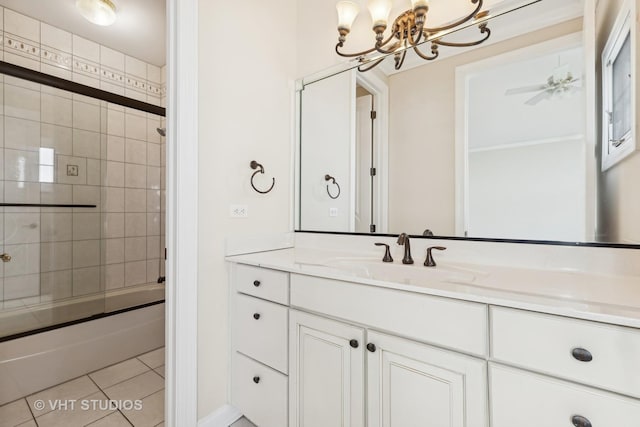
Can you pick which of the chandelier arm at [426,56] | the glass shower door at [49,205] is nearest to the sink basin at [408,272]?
the chandelier arm at [426,56]

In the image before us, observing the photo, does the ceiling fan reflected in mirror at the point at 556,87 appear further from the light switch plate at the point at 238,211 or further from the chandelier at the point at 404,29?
the light switch plate at the point at 238,211

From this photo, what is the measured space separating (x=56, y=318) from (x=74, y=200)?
97 cm

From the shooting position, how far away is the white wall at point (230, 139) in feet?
4.42

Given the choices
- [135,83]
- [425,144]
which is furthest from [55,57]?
[425,144]

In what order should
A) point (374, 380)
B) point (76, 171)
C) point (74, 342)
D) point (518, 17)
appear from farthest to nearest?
point (76, 171)
point (74, 342)
point (518, 17)
point (374, 380)

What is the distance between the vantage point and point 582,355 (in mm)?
636

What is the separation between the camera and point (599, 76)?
3.45ft

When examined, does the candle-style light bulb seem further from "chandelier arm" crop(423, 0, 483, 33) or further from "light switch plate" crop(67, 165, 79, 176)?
"light switch plate" crop(67, 165, 79, 176)

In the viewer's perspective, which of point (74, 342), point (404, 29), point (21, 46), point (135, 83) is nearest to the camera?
point (404, 29)

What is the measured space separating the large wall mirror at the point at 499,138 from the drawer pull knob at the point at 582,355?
1.95 feet

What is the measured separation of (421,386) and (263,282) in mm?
744

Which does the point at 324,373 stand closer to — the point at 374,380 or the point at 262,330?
the point at 374,380

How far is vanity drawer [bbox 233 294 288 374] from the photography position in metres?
1.22

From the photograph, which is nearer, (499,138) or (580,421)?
(580,421)
